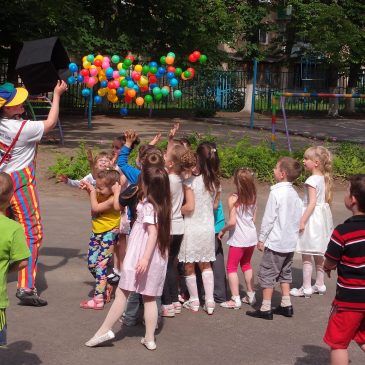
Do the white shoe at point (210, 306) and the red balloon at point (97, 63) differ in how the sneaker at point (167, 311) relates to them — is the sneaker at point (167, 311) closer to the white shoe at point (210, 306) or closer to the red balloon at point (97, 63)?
the white shoe at point (210, 306)

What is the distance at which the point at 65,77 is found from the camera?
25.1 ft

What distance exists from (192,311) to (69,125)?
18.9 m

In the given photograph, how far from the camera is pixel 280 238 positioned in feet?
21.0

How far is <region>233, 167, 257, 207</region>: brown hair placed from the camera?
6516 mm

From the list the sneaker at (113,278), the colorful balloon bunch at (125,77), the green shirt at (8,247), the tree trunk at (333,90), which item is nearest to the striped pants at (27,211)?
the sneaker at (113,278)

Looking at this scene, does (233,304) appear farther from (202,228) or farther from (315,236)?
(315,236)

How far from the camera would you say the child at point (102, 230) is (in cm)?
644

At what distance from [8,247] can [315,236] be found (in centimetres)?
369

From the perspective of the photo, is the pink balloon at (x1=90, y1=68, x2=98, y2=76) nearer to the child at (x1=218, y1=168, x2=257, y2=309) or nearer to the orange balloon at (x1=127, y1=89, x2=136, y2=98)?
the orange balloon at (x1=127, y1=89, x2=136, y2=98)

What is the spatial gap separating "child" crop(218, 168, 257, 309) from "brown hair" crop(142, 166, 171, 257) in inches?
51.1

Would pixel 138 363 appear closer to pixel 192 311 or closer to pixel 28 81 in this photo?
pixel 192 311

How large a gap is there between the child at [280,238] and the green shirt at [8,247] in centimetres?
268

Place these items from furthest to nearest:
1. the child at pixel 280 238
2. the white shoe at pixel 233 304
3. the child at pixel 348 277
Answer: the white shoe at pixel 233 304
the child at pixel 280 238
the child at pixel 348 277

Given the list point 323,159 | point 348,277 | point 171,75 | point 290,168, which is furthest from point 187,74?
point 348,277
